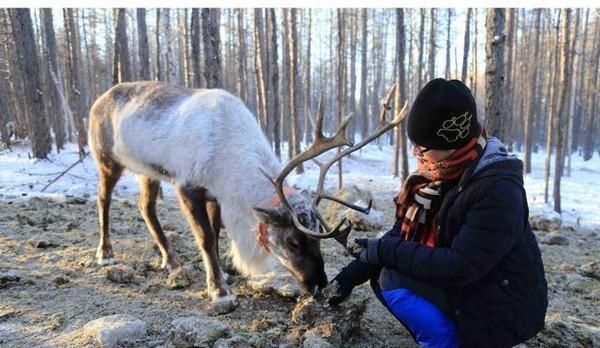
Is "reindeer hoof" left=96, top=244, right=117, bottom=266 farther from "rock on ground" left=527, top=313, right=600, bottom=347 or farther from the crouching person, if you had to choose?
"rock on ground" left=527, top=313, right=600, bottom=347

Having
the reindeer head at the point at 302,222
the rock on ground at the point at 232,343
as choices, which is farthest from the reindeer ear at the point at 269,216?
the rock on ground at the point at 232,343

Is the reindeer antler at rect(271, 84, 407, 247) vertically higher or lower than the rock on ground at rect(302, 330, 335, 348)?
higher

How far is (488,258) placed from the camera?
1856mm

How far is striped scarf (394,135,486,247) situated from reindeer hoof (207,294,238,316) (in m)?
1.32

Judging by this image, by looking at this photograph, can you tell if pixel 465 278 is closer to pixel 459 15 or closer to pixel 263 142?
pixel 263 142

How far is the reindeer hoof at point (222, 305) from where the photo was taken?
2.98 metres

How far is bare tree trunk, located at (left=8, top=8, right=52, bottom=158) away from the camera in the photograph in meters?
11.0

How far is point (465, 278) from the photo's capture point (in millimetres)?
1909

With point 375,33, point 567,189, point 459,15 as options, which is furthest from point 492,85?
point 375,33

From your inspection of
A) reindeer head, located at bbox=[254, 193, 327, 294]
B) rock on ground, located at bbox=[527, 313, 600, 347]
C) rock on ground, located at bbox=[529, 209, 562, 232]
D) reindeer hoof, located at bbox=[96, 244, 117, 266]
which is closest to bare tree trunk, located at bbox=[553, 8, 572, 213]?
rock on ground, located at bbox=[529, 209, 562, 232]

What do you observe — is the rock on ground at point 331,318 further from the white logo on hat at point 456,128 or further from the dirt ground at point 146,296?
the white logo on hat at point 456,128

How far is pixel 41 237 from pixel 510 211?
14.4ft

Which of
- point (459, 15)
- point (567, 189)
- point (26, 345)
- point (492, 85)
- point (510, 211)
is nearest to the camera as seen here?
point (510, 211)

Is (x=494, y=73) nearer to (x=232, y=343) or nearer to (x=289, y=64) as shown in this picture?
(x=232, y=343)
